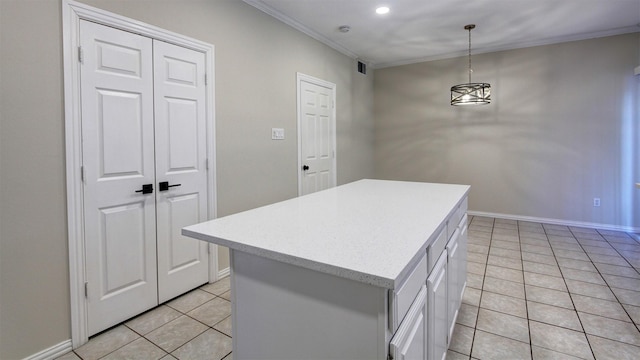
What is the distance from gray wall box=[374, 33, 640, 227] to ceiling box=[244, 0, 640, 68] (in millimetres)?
351

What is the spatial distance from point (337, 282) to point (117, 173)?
6.30 feet

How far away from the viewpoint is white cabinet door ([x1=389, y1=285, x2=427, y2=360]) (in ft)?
3.07

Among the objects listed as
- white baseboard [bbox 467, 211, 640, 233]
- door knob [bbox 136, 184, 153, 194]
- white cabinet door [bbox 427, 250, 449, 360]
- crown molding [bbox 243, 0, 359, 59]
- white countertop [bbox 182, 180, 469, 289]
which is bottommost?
white baseboard [bbox 467, 211, 640, 233]

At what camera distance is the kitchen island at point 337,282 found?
0.91m

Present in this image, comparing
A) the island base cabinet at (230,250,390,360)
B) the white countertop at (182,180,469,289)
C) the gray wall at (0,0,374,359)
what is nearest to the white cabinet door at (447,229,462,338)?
the white countertop at (182,180,469,289)

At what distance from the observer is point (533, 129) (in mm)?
4758

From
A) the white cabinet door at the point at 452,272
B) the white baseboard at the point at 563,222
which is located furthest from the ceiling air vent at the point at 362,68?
the white cabinet door at the point at 452,272

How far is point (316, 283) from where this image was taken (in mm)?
1002

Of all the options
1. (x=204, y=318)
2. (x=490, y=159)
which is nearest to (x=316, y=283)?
(x=204, y=318)

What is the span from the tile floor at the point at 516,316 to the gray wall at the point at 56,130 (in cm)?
43

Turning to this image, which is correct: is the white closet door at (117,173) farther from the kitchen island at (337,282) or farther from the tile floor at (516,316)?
the kitchen island at (337,282)

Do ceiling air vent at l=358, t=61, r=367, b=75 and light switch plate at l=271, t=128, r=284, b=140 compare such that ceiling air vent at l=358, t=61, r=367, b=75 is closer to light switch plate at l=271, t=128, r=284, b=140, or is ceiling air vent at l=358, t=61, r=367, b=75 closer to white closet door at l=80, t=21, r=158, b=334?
light switch plate at l=271, t=128, r=284, b=140

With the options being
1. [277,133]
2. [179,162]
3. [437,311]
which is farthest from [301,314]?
[277,133]

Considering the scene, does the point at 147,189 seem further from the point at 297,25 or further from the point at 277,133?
the point at 297,25
